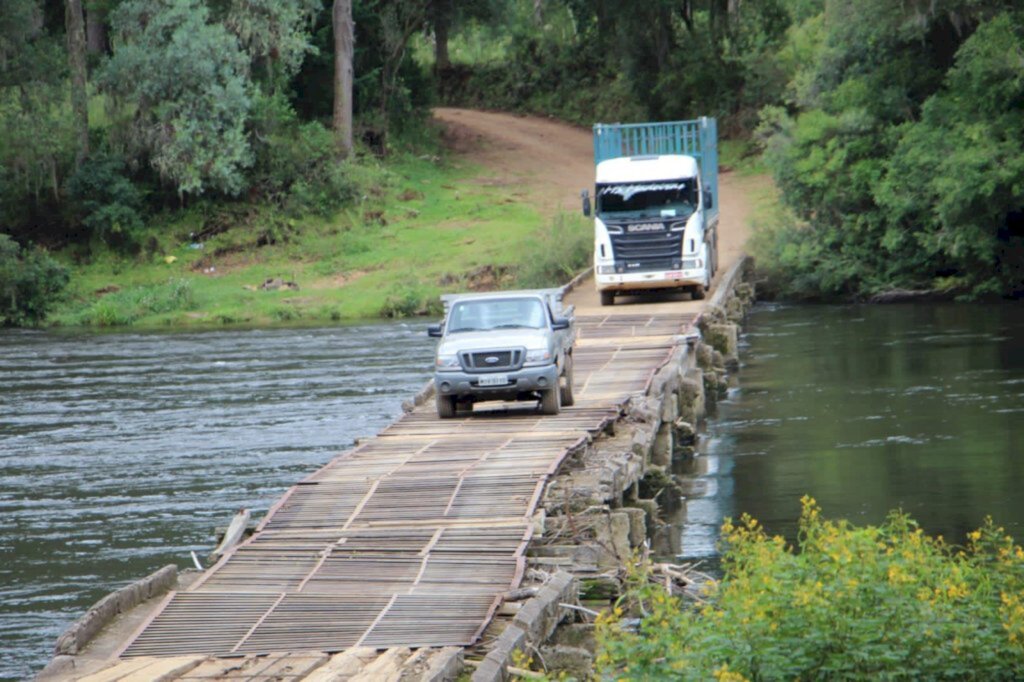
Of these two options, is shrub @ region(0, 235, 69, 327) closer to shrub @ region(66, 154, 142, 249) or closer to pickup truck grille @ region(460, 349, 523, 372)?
shrub @ region(66, 154, 142, 249)

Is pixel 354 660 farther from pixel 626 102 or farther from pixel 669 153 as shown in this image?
pixel 626 102

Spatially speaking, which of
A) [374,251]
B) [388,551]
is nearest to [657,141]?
[374,251]

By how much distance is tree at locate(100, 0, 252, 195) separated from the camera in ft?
160

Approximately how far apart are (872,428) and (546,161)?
118 feet

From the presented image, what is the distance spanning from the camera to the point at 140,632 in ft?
40.4

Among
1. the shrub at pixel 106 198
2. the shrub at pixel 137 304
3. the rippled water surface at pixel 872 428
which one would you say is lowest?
the rippled water surface at pixel 872 428

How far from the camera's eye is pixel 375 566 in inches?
558

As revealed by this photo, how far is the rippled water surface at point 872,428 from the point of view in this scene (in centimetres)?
1958

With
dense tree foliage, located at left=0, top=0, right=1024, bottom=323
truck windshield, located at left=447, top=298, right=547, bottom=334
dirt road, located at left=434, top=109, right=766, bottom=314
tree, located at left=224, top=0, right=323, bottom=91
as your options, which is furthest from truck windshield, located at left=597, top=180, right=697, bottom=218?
tree, located at left=224, top=0, right=323, bottom=91

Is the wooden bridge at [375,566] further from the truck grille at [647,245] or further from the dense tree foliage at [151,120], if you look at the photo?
the dense tree foliage at [151,120]

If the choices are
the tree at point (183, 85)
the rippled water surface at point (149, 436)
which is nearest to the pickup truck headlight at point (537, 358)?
the rippled water surface at point (149, 436)

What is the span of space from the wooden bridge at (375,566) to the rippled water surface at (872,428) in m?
2.33

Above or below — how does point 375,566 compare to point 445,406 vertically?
below

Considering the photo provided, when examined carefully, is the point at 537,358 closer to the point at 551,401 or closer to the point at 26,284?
the point at 551,401
